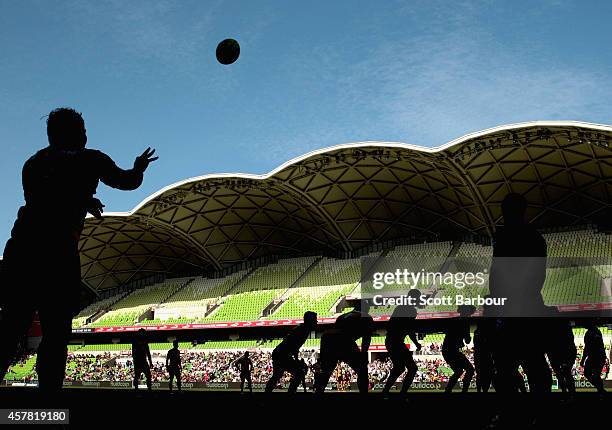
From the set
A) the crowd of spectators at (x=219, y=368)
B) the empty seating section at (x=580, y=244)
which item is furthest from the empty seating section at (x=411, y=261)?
the crowd of spectators at (x=219, y=368)

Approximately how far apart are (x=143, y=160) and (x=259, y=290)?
46.8 meters

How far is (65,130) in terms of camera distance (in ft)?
14.2

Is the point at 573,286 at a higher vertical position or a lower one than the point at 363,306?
higher

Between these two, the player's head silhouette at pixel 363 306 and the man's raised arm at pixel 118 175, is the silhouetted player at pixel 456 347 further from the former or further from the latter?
the player's head silhouette at pixel 363 306

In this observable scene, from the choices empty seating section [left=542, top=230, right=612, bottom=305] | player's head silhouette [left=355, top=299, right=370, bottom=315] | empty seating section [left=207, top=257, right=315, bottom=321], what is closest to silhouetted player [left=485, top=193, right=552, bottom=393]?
empty seating section [left=542, top=230, right=612, bottom=305]

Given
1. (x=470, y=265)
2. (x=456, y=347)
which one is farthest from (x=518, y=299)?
(x=470, y=265)

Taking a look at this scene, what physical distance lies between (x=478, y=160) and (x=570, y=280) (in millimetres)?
9396

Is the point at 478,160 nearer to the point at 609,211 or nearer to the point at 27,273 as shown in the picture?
the point at 609,211

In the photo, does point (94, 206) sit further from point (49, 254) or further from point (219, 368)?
point (219, 368)

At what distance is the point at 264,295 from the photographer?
162ft

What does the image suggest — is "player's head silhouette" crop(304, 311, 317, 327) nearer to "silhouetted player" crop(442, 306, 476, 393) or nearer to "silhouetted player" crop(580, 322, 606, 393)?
"silhouetted player" crop(442, 306, 476, 393)

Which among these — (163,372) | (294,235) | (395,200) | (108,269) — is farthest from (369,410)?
(108,269)

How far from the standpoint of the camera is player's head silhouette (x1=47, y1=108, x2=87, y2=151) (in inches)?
170

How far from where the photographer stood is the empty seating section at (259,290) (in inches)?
1841
